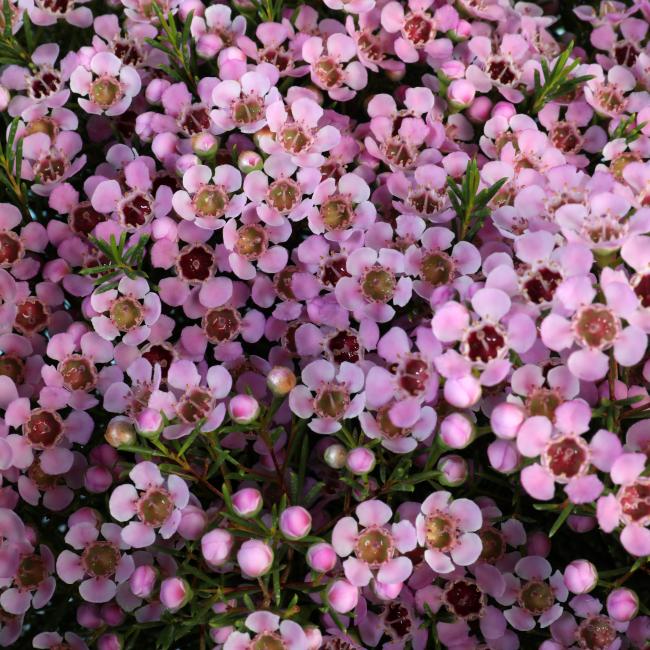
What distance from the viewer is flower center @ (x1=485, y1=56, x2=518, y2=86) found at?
48.9 inches

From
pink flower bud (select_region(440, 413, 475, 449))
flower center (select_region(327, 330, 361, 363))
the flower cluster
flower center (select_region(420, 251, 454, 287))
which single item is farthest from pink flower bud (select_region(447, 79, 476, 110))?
pink flower bud (select_region(440, 413, 475, 449))

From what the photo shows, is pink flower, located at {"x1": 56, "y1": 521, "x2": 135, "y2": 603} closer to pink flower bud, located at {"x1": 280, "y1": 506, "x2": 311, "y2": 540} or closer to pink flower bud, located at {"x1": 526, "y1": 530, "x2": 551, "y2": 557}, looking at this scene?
pink flower bud, located at {"x1": 280, "y1": 506, "x2": 311, "y2": 540}

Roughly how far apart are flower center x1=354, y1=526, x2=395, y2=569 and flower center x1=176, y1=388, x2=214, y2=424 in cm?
22

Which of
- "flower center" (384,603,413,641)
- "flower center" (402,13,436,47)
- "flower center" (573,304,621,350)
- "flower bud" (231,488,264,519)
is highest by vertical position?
"flower center" (402,13,436,47)

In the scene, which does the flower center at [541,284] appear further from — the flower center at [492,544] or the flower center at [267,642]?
the flower center at [267,642]

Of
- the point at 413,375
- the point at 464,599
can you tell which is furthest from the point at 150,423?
the point at 464,599

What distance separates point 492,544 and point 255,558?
29cm

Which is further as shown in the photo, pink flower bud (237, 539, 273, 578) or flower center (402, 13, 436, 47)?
flower center (402, 13, 436, 47)

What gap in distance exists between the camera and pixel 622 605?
950 millimetres

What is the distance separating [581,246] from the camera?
0.91 meters

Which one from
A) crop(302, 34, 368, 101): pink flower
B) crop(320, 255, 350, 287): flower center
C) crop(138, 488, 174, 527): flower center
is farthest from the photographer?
crop(302, 34, 368, 101): pink flower

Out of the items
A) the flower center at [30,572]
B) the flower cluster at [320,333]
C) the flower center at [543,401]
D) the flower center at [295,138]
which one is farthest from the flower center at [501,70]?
the flower center at [30,572]

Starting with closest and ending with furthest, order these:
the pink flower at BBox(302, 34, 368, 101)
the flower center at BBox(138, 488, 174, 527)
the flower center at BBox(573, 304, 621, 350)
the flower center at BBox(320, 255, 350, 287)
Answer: the flower center at BBox(573, 304, 621, 350) → the flower center at BBox(138, 488, 174, 527) → the flower center at BBox(320, 255, 350, 287) → the pink flower at BBox(302, 34, 368, 101)

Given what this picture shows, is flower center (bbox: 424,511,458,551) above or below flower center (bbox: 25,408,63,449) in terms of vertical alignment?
above
